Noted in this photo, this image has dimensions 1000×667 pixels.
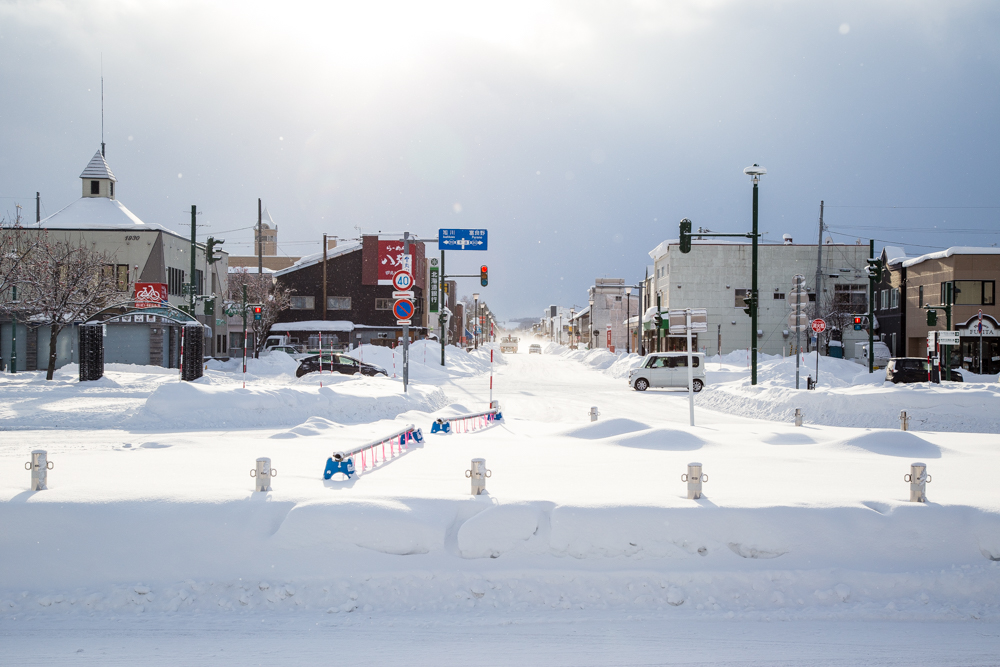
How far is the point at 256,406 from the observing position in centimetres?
1370

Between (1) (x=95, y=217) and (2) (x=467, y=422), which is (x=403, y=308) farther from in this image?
(1) (x=95, y=217)

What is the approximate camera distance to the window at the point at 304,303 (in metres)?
55.5

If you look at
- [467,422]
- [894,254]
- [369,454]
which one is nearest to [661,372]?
[467,422]

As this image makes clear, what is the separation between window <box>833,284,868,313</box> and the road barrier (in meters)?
45.1

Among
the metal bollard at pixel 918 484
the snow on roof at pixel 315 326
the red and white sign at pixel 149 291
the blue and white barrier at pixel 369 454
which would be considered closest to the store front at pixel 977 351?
the metal bollard at pixel 918 484

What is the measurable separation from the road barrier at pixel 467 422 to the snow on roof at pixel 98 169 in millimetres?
39087

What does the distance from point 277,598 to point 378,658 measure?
1.25 metres

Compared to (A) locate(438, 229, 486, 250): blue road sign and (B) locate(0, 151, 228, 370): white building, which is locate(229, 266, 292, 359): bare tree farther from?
(A) locate(438, 229, 486, 250): blue road sign

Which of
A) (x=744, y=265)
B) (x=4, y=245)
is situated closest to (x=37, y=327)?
(x=4, y=245)

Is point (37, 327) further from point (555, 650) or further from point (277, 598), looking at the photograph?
point (555, 650)

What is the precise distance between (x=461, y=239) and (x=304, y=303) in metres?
36.9

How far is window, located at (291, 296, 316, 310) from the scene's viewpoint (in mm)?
55513

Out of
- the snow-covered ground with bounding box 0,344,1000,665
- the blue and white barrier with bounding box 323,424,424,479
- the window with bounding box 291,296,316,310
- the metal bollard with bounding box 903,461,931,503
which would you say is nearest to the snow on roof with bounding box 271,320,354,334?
the window with bounding box 291,296,316,310

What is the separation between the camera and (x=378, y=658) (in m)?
4.08
